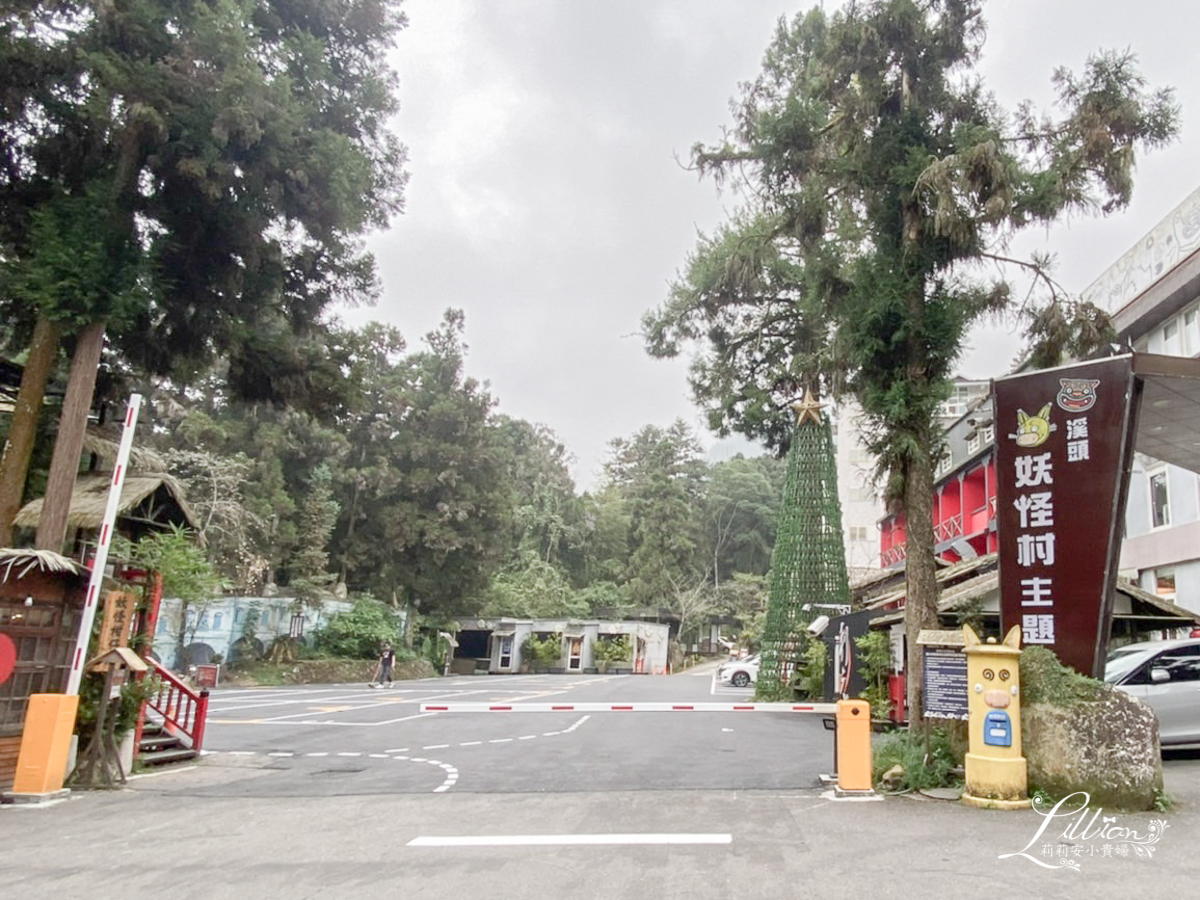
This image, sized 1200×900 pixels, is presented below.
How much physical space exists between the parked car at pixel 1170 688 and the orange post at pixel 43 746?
12.4 m

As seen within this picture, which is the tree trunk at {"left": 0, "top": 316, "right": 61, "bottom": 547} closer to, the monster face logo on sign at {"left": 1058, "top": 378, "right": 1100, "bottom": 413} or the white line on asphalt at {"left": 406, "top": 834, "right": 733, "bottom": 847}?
the white line on asphalt at {"left": 406, "top": 834, "right": 733, "bottom": 847}

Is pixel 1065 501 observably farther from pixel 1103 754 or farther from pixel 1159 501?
pixel 1159 501

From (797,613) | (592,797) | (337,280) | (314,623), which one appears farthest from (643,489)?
(592,797)

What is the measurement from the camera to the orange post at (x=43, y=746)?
7887mm

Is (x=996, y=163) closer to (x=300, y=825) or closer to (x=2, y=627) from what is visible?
(x=300, y=825)

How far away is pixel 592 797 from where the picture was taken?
7910mm

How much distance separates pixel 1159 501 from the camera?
784 inches

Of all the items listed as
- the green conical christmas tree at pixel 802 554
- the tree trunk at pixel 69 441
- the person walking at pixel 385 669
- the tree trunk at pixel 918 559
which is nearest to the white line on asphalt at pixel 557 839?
the tree trunk at pixel 918 559

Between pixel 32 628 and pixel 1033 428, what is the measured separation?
10785 millimetres

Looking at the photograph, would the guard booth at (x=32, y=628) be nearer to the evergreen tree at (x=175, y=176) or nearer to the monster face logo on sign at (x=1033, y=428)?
the evergreen tree at (x=175, y=176)

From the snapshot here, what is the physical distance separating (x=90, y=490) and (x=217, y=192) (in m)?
4.80

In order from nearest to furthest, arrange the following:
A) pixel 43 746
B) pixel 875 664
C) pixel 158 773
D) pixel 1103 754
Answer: pixel 1103 754 → pixel 43 746 → pixel 158 773 → pixel 875 664

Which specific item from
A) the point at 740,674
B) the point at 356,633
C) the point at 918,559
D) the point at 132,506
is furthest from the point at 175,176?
the point at 740,674

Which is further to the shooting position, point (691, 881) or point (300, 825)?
point (300, 825)
